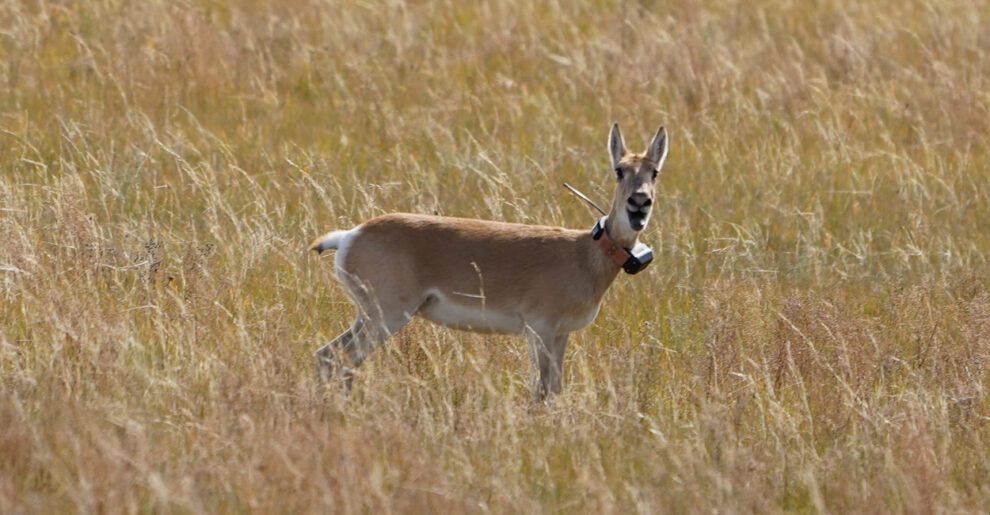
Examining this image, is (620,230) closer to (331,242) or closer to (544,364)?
(544,364)

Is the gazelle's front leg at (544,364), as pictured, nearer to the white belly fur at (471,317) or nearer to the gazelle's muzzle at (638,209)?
the white belly fur at (471,317)

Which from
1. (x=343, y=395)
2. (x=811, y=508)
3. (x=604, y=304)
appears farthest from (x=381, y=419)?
(x=604, y=304)

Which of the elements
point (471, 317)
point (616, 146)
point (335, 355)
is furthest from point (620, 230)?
point (335, 355)

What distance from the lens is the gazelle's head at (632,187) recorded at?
6504 millimetres

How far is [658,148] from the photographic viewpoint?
6879 mm

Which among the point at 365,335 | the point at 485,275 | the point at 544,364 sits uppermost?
the point at 485,275

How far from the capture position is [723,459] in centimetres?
578

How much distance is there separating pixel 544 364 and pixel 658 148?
3.65 ft

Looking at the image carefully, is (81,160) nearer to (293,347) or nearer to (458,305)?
(293,347)

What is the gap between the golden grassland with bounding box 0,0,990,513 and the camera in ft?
18.2

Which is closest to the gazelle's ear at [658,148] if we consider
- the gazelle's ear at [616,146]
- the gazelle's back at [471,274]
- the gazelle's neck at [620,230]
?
the gazelle's ear at [616,146]

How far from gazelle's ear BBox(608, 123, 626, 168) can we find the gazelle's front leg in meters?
0.86

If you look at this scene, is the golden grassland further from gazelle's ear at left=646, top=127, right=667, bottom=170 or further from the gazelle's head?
gazelle's ear at left=646, top=127, right=667, bottom=170

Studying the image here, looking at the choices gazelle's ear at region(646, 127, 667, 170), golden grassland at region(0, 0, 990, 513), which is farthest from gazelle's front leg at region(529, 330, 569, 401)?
gazelle's ear at region(646, 127, 667, 170)
